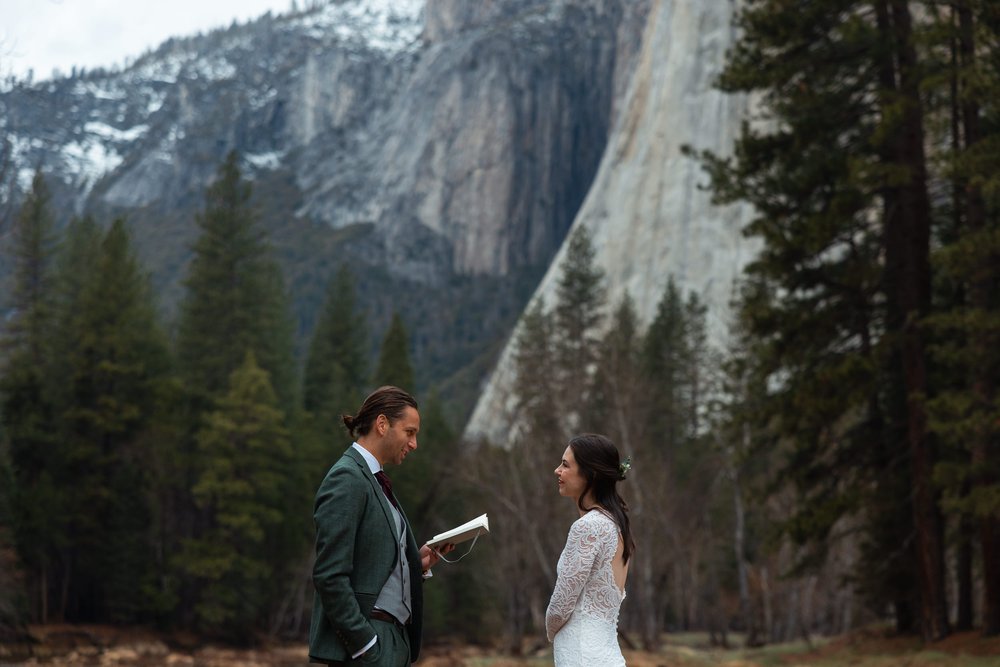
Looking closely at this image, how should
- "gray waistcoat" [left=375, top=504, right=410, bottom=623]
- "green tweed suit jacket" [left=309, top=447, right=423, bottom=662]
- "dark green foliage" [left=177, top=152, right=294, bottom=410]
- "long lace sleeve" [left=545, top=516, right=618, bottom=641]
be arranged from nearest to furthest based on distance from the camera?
"green tweed suit jacket" [left=309, top=447, right=423, bottom=662] < "gray waistcoat" [left=375, top=504, right=410, bottom=623] < "long lace sleeve" [left=545, top=516, right=618, bottom=641] < "dark green foliage" [left=177, top=152, right=294, bottom=410]

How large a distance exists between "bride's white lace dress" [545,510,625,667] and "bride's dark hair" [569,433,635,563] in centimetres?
8

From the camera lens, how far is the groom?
16.2 feet

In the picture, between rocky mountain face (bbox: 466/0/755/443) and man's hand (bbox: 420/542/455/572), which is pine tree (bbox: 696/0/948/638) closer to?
man's hand (bbox: 420/542/455/572)

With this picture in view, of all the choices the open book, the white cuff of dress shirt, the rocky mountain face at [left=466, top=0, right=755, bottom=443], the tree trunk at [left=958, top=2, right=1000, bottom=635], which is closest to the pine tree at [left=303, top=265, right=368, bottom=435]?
the rocky mountain face at [left=466, top=0, right=755, bottom=443]

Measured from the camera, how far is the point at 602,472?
5414 millimetres

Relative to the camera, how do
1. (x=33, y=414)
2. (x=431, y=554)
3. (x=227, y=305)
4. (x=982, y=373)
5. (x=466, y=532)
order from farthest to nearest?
(x=227, y=305) < (x=33, y=414) < (x=982, y=373) < (x=431, y=554) < (x=466, y=532)

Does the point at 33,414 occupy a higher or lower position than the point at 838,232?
lower

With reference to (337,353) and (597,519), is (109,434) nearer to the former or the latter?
(337,353)

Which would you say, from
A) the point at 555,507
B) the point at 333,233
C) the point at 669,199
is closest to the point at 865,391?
the point at 555,507

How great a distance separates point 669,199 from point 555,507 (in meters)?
48.2

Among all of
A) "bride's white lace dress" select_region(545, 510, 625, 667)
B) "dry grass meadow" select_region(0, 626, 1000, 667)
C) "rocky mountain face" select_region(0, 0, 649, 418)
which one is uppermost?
"rocky mountain face" select_region(0, 0, 649, 418)

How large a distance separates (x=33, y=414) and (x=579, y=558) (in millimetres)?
37516

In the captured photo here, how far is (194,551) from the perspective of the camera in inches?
1564

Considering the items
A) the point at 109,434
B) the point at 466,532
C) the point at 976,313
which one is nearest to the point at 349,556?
the point at 466,532
